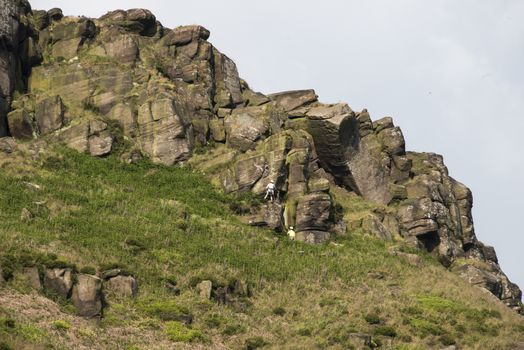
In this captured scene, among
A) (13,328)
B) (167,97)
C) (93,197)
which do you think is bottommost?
(13,328)

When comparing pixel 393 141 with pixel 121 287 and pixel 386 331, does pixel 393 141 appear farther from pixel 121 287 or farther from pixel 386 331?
pixel 121 287

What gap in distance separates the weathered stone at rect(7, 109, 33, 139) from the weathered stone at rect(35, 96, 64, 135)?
2055 mm

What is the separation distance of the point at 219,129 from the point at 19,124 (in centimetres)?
2171

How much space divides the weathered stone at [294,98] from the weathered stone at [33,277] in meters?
53.1

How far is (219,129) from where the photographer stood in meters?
99.0

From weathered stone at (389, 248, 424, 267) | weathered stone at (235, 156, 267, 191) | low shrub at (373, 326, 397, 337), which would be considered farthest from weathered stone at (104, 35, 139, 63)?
low shrub at (373, 326, 397, 337)

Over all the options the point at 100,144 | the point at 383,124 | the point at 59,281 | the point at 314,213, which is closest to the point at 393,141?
the point at 383,124

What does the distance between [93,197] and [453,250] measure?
3924cm

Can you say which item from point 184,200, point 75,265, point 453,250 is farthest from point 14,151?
point 453,250

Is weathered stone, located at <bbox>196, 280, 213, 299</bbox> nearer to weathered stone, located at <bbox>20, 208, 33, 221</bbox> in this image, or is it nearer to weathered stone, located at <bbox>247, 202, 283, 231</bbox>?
weathered stone, located at <bbox>20, 208, 33, 221</bbox>

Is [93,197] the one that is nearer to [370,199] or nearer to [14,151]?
[14,151]

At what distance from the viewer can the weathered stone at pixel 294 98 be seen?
107 metres

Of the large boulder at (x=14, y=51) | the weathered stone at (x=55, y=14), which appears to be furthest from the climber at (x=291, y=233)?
the weathered stone at (x=55, y=14)

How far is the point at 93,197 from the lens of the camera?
3209 inches
